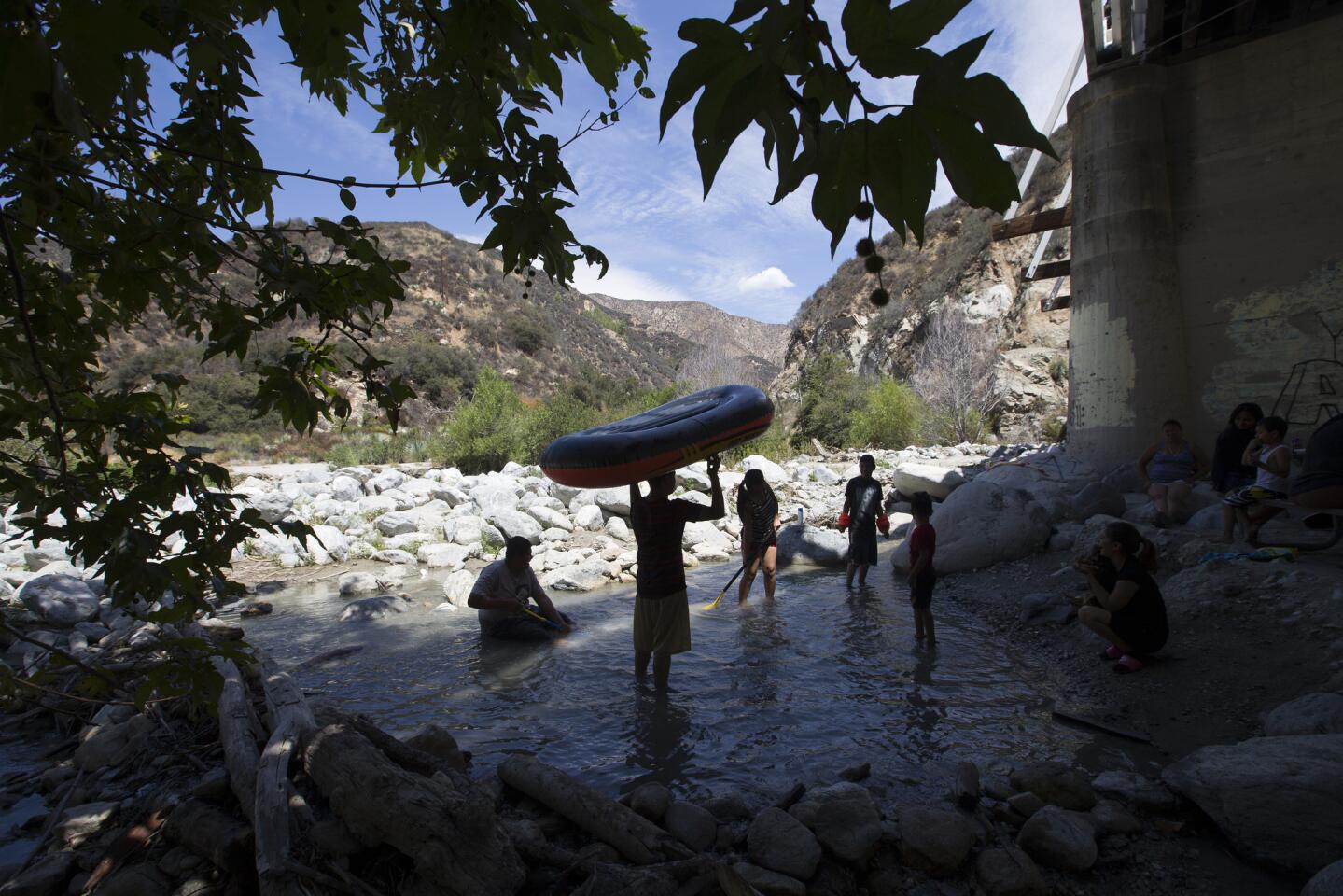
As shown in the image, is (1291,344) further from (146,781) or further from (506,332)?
(506,332)

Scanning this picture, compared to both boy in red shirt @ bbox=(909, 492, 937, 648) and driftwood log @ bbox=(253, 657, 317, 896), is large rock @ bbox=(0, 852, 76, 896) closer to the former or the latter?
driftwood log @ bbox=(253, 657, 317, 896)

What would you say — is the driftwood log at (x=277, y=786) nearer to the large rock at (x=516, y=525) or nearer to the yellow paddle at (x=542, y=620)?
the yellow paddle at (x=542, y=620)

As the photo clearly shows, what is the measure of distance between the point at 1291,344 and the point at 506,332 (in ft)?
131

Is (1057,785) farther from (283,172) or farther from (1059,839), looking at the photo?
(283,172)

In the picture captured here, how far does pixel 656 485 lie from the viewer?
4668mm

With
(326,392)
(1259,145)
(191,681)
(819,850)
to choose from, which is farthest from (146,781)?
(1259,145)

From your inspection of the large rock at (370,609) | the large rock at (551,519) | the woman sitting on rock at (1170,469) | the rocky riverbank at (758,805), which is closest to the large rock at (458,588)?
the large rock at (370,609)

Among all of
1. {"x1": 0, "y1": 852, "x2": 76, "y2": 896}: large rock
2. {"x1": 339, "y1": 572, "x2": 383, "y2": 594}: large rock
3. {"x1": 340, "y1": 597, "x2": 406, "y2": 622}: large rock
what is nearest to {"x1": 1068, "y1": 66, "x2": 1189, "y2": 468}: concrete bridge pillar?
{"x1": 340, "y1": 597, "x2": 406, "y2": 622}: large rock

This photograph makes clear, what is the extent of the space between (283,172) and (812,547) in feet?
27.3

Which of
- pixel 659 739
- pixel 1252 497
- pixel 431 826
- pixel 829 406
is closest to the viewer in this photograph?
pixel 431 826

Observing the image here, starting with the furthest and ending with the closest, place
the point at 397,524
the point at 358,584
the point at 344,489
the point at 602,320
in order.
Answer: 1. the point at 602,320
2. the point at 344,489
3. the point at 397,524
4. the point at 358,584

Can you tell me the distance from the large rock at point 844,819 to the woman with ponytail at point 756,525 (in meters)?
4.07

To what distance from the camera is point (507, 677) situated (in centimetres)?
543

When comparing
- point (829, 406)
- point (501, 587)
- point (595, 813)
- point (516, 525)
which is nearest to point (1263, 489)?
point (595, 813)
